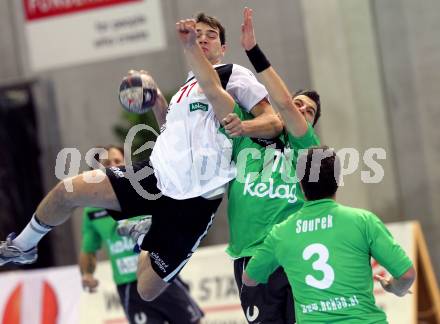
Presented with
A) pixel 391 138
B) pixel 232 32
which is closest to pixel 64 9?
pixel 232 32

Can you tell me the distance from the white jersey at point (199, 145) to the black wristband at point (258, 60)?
0.54 feet

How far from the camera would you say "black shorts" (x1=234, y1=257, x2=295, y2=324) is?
4.82 m

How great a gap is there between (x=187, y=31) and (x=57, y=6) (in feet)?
27.8

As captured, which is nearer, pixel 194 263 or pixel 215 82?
pixel 215 82

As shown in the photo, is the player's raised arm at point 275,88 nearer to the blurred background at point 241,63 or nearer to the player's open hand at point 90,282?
the player's open hand at point 90,282

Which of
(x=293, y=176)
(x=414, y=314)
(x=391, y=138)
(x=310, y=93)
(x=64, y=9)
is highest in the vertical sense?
(x=64, y=9)

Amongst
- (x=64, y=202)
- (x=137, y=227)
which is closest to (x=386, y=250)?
(x=64, y=202)

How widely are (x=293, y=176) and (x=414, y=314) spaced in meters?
3.29

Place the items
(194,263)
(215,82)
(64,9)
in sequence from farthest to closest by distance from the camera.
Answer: (64,9)
(194,263)
(215,82)

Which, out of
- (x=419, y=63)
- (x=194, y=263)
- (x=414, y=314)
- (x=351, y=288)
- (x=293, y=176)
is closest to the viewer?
(x=351, y=288)

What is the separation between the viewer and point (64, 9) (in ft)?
41.2

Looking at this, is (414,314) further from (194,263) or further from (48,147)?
(48,147)

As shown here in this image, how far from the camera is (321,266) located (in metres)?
3.99

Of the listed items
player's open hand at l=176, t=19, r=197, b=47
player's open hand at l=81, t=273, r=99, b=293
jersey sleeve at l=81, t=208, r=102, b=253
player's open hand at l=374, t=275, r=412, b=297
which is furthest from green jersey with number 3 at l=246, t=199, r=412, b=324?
jersey sleeve at l=81, t=208, r=102, b=253
